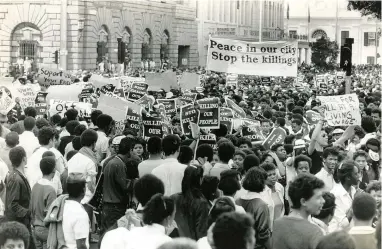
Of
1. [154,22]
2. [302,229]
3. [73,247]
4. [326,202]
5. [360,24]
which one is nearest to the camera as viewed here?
[302,229]

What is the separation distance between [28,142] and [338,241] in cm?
670

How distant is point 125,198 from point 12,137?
62.8 inches

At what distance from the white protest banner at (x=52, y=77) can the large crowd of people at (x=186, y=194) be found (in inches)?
311

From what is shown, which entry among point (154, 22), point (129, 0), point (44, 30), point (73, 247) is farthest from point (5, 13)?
point (73, 247)

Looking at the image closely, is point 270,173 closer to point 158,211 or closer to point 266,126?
point 158,211

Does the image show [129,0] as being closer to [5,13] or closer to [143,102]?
[5,13]

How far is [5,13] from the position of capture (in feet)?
135

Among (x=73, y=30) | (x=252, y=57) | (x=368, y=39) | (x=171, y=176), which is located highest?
(x=368, y=39)

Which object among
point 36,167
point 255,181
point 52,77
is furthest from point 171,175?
point 52,77

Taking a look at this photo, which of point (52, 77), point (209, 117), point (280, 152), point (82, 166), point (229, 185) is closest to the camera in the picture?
point (229, 185)

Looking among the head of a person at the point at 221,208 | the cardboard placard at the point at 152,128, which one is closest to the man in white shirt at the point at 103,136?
the cardboard placard at the point at 152,128

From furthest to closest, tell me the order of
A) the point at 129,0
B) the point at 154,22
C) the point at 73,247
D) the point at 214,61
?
the point at 154,22, the point at 129,0, the point at 214,61, the point at 73,247

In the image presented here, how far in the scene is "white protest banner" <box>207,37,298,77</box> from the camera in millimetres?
15281

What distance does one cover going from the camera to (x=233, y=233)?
488 centimetres
